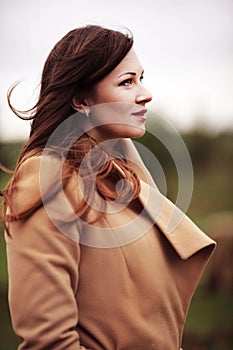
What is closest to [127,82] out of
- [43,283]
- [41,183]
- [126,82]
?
[126,82]

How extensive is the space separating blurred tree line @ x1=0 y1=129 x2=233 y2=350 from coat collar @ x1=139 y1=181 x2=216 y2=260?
101 cm

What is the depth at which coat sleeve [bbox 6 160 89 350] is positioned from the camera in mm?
913

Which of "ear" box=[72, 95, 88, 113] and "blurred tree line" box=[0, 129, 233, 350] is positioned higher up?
"ear" box=[72, 95, 88, 113]

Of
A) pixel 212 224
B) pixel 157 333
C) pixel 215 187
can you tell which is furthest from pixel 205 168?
pixel 157 333

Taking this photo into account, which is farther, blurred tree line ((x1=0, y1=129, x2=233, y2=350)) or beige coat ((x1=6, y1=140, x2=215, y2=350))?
blurred tree line ((x1=0, y1=129, x2=233, y2=350))

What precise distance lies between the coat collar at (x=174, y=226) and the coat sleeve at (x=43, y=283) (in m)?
0.19

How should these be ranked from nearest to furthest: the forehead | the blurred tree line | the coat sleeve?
1. the coat sleeve
2. the forehead
3. the blurred tree line

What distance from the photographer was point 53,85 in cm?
101

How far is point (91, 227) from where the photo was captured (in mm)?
976

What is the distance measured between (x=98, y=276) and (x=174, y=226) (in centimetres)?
20

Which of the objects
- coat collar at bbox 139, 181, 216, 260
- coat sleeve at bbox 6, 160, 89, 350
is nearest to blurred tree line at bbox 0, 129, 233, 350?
coat collar at bbox 139, 181, 216, 260

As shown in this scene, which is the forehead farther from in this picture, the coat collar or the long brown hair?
the coat collar

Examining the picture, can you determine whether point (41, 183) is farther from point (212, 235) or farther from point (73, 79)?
point (212, 235)

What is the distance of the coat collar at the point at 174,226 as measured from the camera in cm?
106
